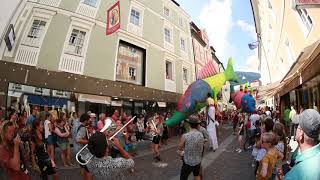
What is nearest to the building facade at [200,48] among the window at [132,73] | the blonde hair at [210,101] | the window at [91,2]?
the blonde hair at [210,101]

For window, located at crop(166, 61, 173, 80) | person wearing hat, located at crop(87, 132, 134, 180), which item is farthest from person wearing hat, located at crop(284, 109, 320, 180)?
window, located at crop(166, 61, 173, 80)

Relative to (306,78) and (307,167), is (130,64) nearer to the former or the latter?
(306,78)

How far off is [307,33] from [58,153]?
10.1 m

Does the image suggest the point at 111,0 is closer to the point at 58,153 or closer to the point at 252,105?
the point at 58,153

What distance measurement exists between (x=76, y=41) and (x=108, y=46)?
29.4 inches

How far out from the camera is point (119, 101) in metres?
7.00

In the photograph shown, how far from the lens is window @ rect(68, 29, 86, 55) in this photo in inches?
255

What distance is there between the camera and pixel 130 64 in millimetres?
7668

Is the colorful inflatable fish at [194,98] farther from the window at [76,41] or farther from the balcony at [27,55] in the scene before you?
the balcony at [27,55]

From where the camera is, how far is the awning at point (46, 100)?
214 inches

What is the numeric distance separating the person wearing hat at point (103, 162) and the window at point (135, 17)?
496 centimetres

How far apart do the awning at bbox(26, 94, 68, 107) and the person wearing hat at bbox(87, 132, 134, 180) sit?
92.7 inches

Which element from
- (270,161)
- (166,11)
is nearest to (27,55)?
(166,11)

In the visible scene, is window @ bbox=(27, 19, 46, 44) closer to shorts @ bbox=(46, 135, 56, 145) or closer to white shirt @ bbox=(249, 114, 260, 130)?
shorts @ bbox=(46, 135, 56, 145)
